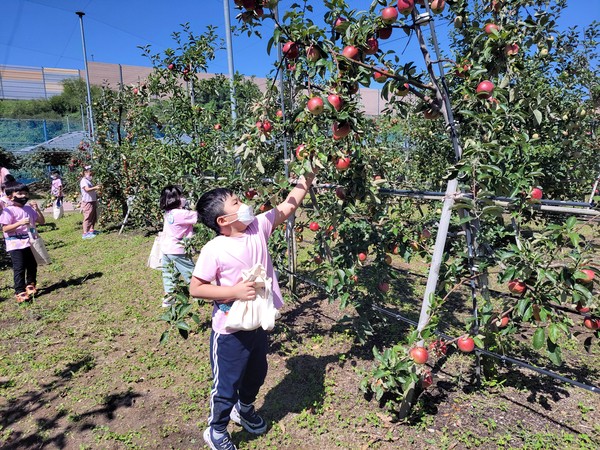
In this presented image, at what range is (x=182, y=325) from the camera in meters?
2.37

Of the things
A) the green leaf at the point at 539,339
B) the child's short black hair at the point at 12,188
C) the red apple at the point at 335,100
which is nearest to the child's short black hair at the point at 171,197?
the child's short black hair at the point at 12,188

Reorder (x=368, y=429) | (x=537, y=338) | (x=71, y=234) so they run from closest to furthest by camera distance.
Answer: (x=537, y=338), (x=368, y=429), (x=71, y=234)

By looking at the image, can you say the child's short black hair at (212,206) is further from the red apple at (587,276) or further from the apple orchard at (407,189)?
the red apple at (587,276)

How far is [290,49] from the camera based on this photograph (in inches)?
92.0

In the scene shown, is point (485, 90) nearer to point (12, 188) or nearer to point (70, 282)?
point (12, 188)

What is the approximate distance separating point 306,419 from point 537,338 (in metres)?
1.47

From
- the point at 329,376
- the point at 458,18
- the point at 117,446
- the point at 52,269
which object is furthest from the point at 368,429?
the point at 52,269

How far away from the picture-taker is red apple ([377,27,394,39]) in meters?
2.15

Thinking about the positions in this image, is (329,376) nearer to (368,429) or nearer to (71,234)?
(368,429)

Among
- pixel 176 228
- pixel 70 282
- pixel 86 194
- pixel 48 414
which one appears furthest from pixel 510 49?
pixel 86 194

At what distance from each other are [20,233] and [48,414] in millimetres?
2863

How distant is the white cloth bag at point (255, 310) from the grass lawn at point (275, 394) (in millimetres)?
895

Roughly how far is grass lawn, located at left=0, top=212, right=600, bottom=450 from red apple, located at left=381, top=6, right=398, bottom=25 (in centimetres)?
220

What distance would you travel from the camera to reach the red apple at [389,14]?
2008 millimetres
